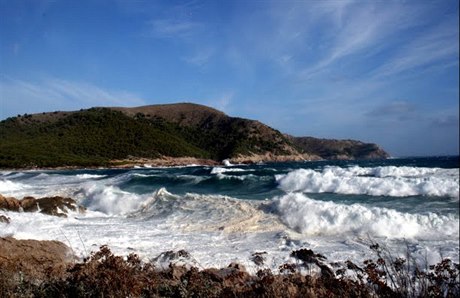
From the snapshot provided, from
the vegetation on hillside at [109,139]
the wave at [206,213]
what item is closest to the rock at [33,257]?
the wave at [206,213]

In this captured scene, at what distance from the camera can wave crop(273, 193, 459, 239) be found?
1286 centimetres

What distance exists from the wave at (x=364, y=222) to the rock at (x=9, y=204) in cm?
1078

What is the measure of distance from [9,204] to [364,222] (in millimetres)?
13808

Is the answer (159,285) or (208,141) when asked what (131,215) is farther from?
(208,141)

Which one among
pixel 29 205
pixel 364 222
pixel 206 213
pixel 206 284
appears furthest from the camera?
pixel 29 205

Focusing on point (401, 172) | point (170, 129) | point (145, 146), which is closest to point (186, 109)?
point (170, 129)

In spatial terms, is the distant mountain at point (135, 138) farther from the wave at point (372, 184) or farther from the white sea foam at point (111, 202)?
the wave at point (372, 184)

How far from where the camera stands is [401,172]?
36.8 metres

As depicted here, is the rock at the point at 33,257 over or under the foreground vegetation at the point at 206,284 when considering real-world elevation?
under

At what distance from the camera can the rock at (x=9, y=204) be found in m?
16.9

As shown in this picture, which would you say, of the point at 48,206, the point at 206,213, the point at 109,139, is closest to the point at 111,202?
the point at 48,206

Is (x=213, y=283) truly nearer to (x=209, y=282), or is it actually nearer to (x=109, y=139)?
(x=209, y=282)

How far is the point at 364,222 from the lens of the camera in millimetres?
13734

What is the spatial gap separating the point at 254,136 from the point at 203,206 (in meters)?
129
